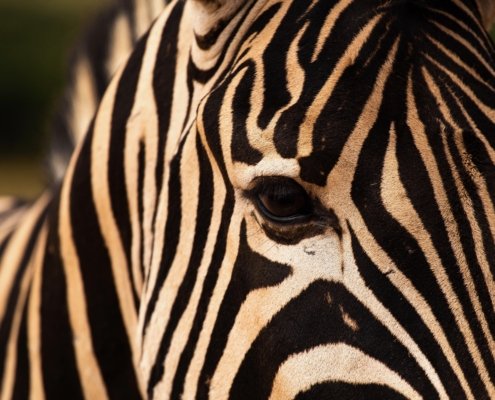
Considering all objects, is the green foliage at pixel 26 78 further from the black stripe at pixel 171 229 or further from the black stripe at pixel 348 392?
the black stripe at pixel 348 392

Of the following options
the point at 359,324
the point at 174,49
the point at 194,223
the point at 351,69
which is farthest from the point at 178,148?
the point at 359,324

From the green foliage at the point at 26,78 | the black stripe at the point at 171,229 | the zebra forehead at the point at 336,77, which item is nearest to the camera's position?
the zebra forehead at the point at 336,77

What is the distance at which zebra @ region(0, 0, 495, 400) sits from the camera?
1767mm

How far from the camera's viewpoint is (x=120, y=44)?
12.6 feet

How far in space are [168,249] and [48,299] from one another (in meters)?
0.67

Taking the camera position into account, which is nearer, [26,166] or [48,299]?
Answer: [48,299]

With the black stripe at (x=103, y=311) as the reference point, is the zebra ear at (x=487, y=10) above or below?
above

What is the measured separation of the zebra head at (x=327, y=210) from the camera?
176 centimetres

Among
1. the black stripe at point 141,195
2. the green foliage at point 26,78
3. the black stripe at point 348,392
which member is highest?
the green foliage at point 26,78

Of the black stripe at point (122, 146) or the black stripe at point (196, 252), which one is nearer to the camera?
the black stripe at point (196, 252)

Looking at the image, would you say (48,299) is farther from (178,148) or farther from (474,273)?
(474,273)

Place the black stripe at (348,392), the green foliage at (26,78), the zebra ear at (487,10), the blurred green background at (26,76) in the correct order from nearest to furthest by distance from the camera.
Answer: the black stripe at (348,392) → the zebra ear at (487,10) → the blurred green background at (26,76) → the green foliage at (26,78)

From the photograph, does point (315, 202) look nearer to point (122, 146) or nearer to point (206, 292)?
point (206, 292)

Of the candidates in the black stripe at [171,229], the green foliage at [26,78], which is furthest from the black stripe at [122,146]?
the green foliage at [26,78]
